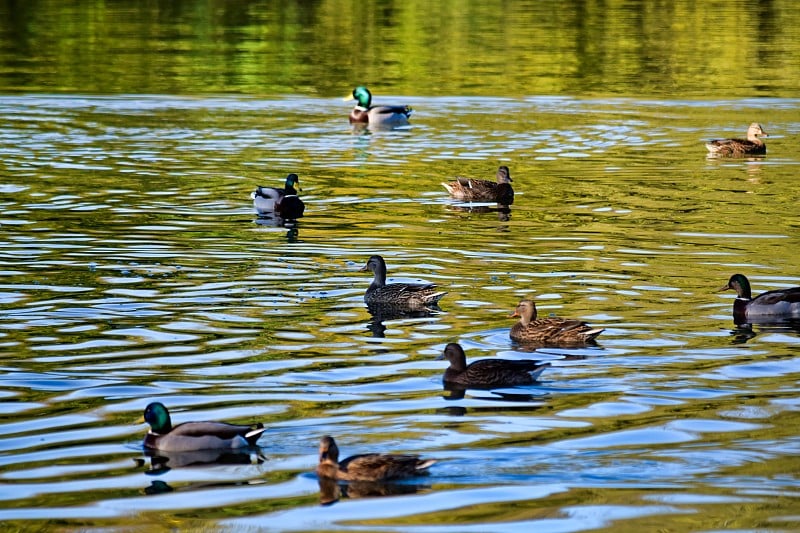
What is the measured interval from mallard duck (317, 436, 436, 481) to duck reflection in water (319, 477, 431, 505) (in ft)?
0.19

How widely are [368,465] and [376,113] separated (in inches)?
1120

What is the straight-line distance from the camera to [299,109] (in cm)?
4244

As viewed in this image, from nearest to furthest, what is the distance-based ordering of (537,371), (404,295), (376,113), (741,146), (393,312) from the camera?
(537,371) → (404,295) → (393,312) → (741,146) → (376,113)

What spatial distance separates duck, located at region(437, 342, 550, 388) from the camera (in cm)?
1420

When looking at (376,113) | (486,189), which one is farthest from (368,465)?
(376,113)

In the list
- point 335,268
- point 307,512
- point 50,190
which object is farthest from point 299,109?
point 307,512

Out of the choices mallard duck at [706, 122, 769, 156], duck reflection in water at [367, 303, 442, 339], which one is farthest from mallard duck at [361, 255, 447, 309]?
mallard duck at [706, 122, 769, 156]

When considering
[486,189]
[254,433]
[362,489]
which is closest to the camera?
[362,489]

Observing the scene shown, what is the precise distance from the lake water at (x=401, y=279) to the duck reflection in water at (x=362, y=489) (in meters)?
0.04

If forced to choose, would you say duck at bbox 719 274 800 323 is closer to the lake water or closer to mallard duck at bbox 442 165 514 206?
the lake water

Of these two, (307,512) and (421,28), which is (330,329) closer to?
(307,512)

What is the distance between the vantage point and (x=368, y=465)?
1136 cm

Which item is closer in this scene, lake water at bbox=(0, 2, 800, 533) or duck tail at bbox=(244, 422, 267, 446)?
lake water at bbox=(0, 2, 800, 533)

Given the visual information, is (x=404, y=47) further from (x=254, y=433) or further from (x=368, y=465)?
(x=368, y=465)
